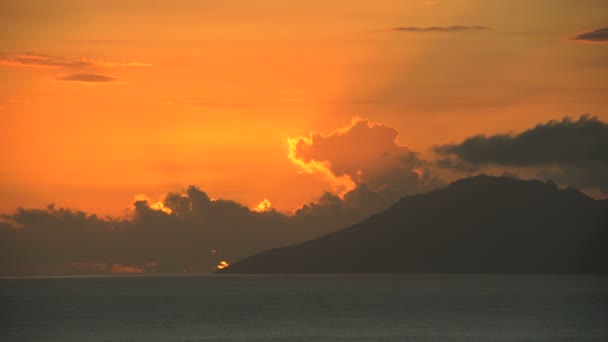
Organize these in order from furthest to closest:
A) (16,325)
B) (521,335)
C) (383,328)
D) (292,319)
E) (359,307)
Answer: (359,307)
(292,319)
(16,325)
(383,328)
(521,335)

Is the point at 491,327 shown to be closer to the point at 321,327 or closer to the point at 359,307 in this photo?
the point at 321,327

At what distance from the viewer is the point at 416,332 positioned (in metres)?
130

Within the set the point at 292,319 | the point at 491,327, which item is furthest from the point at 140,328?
the point at 491,327

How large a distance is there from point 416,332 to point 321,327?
1470 cm

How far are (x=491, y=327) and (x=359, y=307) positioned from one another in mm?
63568

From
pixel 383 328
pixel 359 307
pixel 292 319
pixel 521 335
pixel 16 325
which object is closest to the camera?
pixel 521 335

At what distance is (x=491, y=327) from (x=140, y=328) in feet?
161

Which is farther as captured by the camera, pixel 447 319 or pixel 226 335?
pixel 447 319

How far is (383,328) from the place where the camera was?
448 feet

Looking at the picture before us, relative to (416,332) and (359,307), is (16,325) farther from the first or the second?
(359,307)

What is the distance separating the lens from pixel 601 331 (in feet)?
431

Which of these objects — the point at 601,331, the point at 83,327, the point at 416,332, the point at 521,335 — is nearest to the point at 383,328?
the point at 416,332

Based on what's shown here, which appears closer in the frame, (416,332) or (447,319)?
(416,332)

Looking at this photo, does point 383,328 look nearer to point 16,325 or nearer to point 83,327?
point 83,327
